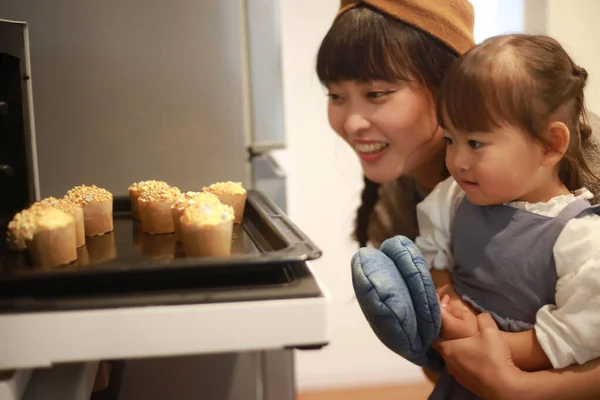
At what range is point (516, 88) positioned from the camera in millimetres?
885

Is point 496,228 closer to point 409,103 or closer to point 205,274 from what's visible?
point 409,103

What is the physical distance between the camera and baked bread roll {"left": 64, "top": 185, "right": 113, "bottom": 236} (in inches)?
35.5

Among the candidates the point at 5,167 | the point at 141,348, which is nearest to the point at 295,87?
the point at 5,167

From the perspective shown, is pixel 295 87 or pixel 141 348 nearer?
pixel 141 348

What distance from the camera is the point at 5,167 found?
965 mm

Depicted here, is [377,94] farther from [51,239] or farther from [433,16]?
[51,239]

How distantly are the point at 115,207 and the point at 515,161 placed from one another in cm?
69

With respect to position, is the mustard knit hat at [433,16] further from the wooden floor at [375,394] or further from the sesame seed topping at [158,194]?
the wooden floor at [375,394]

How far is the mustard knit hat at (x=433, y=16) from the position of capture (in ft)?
3.63

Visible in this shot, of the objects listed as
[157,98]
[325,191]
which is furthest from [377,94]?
[325,191]

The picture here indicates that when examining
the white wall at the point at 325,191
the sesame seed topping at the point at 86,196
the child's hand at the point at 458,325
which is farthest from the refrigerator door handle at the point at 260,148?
the white wall at the point at 325,191

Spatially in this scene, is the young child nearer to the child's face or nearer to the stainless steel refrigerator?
the child's face

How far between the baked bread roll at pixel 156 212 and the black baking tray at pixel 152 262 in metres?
0.02

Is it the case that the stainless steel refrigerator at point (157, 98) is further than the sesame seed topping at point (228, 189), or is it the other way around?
the stainless steel refrigerator at point (157, 98)
